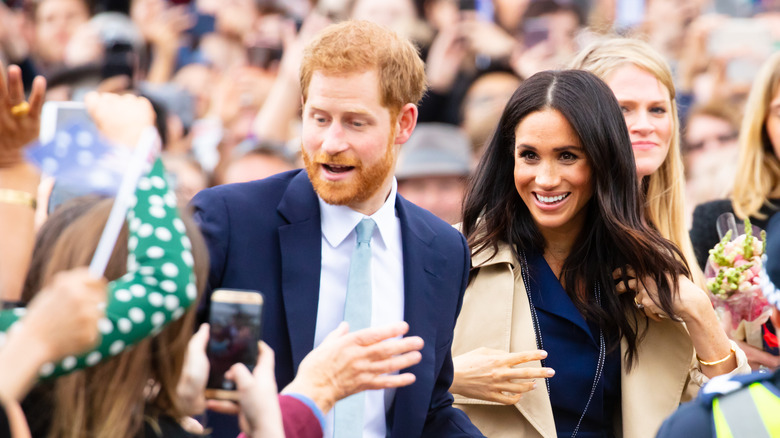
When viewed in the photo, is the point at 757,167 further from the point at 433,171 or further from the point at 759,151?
the point at 433,171

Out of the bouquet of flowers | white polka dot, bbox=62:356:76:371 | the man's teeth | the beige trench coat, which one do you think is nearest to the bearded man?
the beige trench coat

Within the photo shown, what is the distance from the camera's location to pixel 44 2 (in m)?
9.34

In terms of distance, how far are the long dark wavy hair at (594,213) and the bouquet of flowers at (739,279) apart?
0.23m

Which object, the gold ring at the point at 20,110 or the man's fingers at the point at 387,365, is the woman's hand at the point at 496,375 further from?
the gold ring at the point at 20,110

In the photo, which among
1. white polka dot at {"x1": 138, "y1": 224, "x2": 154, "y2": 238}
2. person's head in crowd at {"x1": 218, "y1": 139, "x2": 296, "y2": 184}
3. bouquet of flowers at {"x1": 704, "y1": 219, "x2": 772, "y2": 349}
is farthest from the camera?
person's head in crowd at {"x1": 218, "y1": 139, "x2": 296, "y2": 184}

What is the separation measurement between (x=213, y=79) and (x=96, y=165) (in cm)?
669

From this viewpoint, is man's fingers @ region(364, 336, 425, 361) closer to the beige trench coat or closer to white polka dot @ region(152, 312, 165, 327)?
white polka dot @ region(152, 312, 165, 327)

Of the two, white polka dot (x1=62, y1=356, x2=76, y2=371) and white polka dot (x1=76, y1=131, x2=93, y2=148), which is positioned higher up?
white polka dot (x1=76, y1=131, x2=93, y2=148)

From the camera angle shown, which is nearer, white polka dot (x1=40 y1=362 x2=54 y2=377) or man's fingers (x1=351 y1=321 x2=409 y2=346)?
white polka dot (x1=40 y1=362 x2=54 y2=377)

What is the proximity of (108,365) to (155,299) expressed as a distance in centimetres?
27

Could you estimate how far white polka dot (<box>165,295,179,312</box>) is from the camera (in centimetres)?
229

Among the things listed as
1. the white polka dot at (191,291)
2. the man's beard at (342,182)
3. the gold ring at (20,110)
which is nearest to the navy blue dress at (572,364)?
the man's beard at (342,182)

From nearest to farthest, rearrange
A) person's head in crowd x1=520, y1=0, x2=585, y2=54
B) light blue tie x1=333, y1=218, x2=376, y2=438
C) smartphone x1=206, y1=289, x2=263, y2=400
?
smartphone x1=206, y1=289, x2=263, y2=400 → light blue tie x1=333, y1=218, x2=376, y2=438 → person's head in crowd x1=520, y1=0, x2=585, y2=54

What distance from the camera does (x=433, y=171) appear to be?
7.48m
